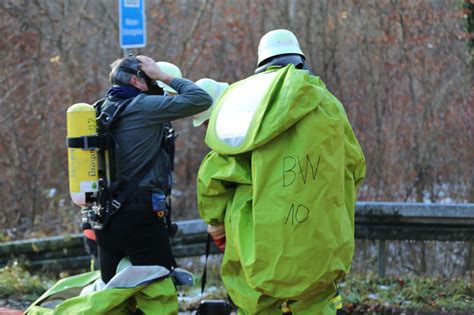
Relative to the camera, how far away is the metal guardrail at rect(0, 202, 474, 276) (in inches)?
355

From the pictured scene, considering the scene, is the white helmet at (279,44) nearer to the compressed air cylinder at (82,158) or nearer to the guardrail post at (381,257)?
the compressed air cylinder at (82,158)

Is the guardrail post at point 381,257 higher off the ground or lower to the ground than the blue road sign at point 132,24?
lower

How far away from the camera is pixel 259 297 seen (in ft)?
17.7

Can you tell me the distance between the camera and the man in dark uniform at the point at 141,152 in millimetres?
6297

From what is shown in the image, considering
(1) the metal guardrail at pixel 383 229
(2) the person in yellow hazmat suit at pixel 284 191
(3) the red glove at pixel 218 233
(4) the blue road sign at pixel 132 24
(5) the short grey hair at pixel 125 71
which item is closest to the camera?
(2) the person in yellow hazmat suit at pixel 284 191

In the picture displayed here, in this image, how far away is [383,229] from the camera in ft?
30.3

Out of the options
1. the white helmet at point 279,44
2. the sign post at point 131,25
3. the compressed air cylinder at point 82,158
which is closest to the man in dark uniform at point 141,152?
the compressed air cylinder at point 82,158

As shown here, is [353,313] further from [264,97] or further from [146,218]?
[264,97]

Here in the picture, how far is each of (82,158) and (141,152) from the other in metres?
0.39

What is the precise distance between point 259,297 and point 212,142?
0.93 metres

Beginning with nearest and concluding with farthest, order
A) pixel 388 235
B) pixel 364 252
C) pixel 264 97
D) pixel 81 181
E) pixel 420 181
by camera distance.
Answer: pixel 264 97 < pixel 81 181 < pixel 388 235 < pixel 364 252 < pixel 420 181

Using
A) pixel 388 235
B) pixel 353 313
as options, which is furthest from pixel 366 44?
pixel 353 313

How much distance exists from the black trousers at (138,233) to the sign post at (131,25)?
10.9ft

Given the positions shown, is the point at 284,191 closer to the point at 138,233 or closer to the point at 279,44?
the point at 279,44
